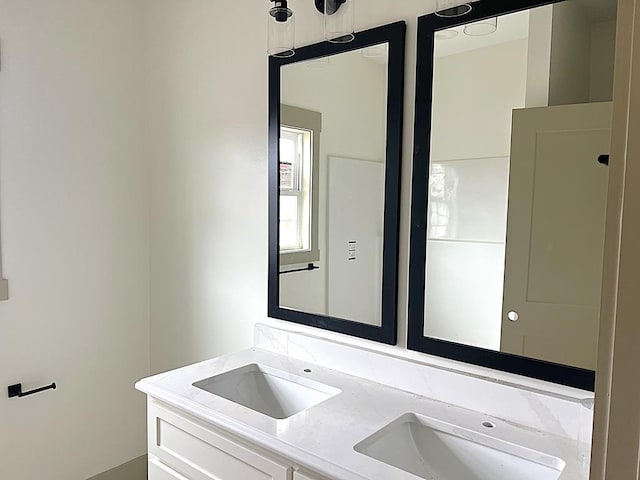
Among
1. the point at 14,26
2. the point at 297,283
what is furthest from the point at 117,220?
the point at 297,283

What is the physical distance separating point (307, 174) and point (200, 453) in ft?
3.35

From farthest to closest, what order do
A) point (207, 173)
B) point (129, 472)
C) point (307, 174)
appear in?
point (129, 472)
point (207, 173)
point (307, 174)

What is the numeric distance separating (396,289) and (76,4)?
1.87 meters

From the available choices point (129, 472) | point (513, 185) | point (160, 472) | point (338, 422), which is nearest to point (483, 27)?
point (513, 185)

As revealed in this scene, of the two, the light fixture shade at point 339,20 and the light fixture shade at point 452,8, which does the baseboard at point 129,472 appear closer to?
the light fixture shade at point 339,20

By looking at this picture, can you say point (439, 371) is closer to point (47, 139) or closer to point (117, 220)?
point (117, 220)

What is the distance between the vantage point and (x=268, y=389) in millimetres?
1694

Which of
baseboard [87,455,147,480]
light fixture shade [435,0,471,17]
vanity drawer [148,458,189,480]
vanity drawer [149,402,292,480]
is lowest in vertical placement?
baseboard [87,455,147,480]

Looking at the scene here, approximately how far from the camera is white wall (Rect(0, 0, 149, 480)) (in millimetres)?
1961

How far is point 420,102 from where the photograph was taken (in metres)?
1.46

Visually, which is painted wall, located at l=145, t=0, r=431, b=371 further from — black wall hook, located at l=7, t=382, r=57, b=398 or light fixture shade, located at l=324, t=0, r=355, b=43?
black wall hook, located at l=7, t=382, r=57, b=398

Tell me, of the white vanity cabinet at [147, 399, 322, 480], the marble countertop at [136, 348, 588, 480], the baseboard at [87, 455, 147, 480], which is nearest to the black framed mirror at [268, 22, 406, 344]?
the marble countertop at [136, 348, 588, 480]

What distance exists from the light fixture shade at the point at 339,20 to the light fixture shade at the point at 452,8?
35 centimetres

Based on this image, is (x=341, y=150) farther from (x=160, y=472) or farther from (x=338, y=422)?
(x=160, y=472)
